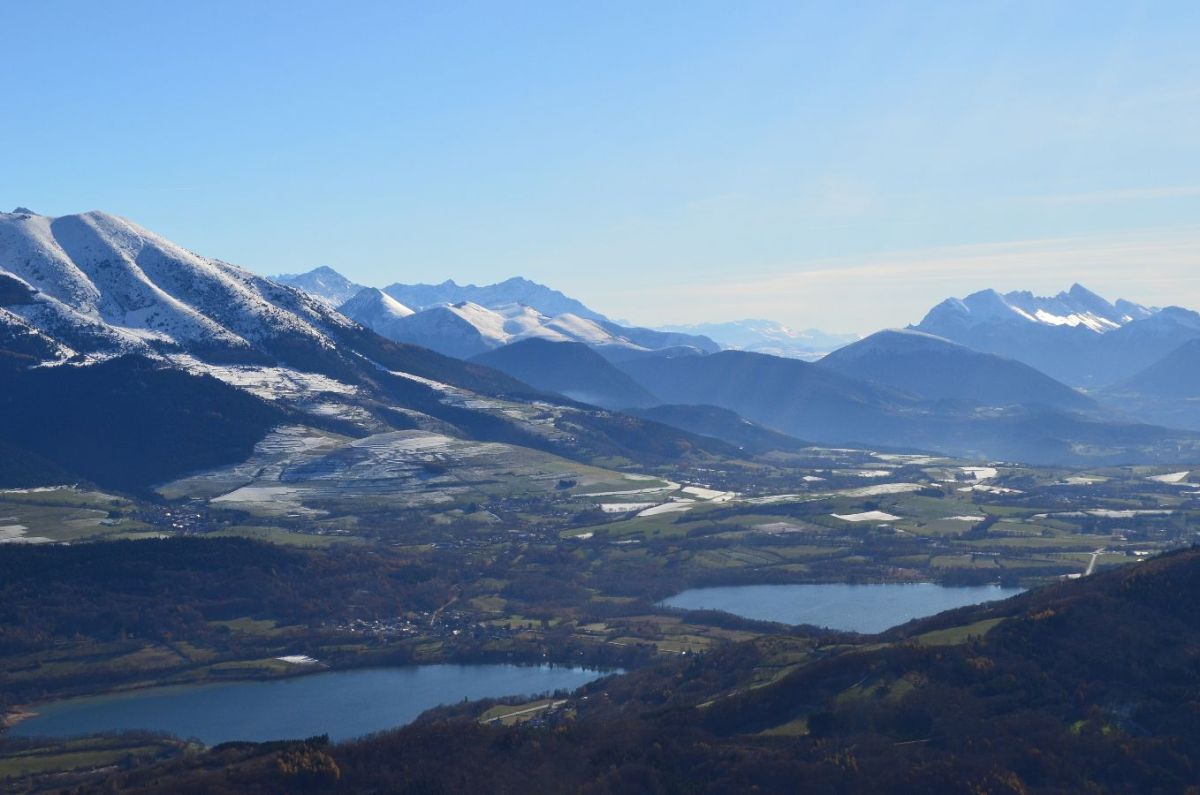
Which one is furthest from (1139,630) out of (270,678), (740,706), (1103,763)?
(270,678)

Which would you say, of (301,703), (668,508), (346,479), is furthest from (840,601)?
Answer: (346,479)

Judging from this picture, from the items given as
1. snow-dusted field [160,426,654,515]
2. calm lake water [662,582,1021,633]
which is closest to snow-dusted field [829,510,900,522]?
calm lake water [662,582,1021,633]

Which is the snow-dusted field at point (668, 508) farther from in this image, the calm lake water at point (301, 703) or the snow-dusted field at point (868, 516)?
the calm lake water at point (301, 703)

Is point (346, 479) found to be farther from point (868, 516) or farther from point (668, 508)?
point (868, 516)

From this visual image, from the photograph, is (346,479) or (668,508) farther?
(346,479)

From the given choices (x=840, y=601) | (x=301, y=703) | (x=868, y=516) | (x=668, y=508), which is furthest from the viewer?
(x=668, y=508)

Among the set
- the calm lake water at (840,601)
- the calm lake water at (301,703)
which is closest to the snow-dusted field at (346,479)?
the calm lake water at (840,601)

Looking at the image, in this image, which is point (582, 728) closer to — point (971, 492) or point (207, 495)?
point (207, 495)
